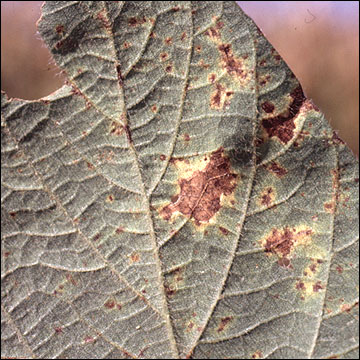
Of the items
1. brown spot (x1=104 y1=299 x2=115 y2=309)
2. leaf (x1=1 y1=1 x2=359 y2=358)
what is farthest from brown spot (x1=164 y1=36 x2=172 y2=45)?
brown spot (x1=104 y1=299 x2=115 y2=309)

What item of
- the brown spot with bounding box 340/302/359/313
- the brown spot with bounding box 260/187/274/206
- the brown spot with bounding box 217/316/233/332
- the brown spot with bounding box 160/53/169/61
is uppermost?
the brown spot with bounding box 160/53/169/61

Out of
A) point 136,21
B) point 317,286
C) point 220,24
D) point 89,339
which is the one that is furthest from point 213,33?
point 89,339

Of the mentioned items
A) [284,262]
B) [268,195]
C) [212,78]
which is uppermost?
[212,78]

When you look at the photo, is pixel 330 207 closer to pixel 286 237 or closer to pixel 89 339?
pixel 286 237

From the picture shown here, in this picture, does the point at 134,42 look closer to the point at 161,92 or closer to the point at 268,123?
the point at 161,92

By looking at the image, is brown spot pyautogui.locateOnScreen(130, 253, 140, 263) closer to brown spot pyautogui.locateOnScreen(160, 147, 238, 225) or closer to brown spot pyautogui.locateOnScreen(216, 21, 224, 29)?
brown spot pyautogui.locateOnScreen(160, 147, 238, 225)

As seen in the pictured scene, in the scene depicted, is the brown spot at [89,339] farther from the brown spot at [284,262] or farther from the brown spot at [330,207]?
the brown spot at [330,207]

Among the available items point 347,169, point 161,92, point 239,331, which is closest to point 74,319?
point 239,331
